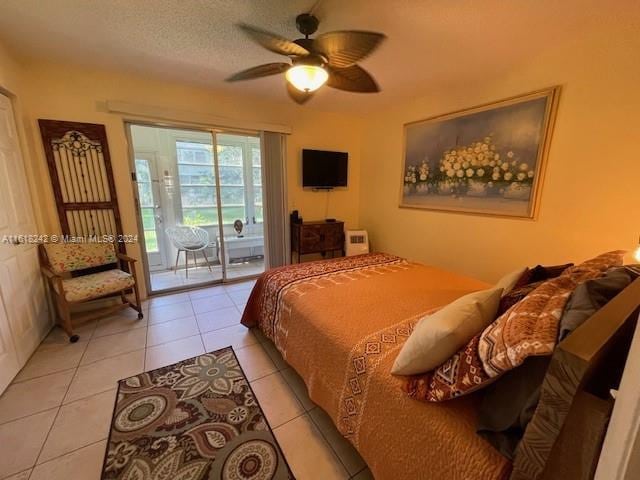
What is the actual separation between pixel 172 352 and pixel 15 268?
1.30 metres

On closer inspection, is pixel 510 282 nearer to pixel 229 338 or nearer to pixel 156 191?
pixel 229 338

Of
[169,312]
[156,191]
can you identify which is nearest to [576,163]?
[169,312]

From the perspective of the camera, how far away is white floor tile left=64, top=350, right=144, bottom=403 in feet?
5.65

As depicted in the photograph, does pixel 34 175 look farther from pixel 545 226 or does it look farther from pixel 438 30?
pixel 545 226

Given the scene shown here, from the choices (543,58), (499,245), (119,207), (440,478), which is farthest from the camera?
(119,207)

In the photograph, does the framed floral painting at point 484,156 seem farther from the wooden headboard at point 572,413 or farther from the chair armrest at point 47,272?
the chair armrest at point 47,272

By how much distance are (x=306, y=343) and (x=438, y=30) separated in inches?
90.8

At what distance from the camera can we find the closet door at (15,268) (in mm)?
1815

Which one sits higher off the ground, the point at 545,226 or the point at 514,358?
the point at 545,226

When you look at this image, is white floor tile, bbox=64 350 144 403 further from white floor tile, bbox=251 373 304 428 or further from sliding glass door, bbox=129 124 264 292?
sliding glass door, bbox=129 124 264 292

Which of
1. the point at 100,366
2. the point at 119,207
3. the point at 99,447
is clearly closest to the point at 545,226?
the point at 99,447

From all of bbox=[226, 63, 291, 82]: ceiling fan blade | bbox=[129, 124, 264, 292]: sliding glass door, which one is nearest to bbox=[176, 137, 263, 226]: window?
bbox=[129, 124, 264, 292]: sliding glass door

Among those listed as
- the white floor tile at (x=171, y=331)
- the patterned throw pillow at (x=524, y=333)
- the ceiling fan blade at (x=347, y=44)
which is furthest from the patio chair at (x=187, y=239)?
the patterned throw pillow at (x=524, y=333)

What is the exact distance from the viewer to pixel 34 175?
7.84 feet
